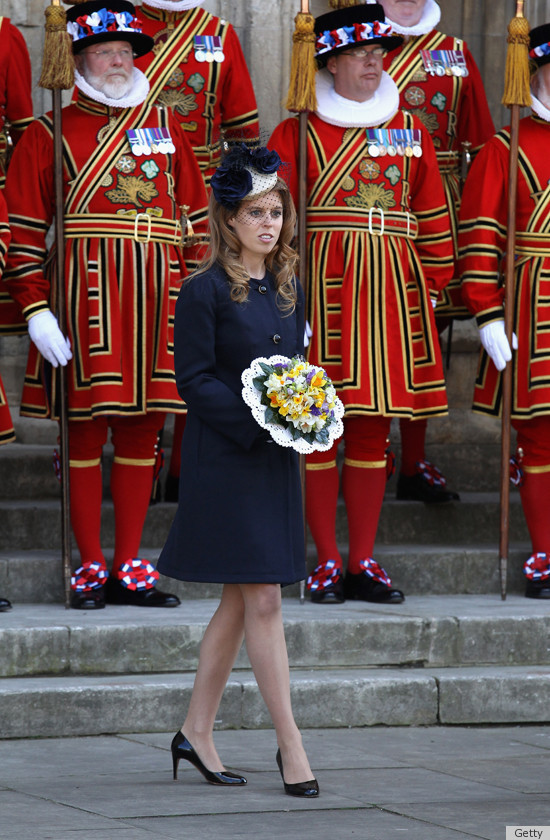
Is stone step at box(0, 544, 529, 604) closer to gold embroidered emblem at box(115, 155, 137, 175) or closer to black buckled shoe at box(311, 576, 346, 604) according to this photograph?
black buckled shoe at box(311, 576, 346, 604)

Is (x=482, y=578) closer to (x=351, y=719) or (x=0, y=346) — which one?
(x=351, y=719)

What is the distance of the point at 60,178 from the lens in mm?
5602

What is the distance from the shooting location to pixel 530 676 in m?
5.29

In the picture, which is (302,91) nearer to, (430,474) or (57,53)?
(57,53)

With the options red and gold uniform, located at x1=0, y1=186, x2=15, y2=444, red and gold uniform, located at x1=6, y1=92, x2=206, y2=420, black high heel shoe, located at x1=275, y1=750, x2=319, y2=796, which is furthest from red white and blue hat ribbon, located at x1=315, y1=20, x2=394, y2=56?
black high heel shoe, located at x1=275, y1=750, x2=319, y2=796

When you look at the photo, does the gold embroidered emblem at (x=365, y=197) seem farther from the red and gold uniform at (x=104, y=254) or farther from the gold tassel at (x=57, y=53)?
the gold tassel at (x=57, y=53)

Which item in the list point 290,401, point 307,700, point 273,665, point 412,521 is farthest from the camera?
point 412,521

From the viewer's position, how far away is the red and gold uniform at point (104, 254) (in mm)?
5645

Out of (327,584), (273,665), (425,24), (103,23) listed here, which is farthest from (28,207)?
(273,665)

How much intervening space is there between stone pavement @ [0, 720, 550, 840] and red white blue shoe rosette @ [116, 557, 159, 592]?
87cm

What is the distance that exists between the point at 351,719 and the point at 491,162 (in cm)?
229

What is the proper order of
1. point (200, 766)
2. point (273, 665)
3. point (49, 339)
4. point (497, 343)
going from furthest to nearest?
point (497, 343) → point (49, 339) → point (200, 766) → point (273, 665)

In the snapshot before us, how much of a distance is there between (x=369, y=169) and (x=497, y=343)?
2.66 feet

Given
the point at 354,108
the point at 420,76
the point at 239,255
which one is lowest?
the point at 239,255
